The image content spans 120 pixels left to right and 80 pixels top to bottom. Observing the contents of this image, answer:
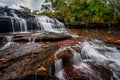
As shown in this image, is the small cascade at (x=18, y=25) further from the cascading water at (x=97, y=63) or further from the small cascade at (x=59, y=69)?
the small cascade at (x=59, y=69)

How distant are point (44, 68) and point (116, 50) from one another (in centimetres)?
473

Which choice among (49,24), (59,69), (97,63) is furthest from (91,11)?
(59,69)

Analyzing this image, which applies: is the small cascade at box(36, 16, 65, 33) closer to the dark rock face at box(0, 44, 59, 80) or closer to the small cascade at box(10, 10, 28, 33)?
the small cascade at box(10, 10, 28, 33)

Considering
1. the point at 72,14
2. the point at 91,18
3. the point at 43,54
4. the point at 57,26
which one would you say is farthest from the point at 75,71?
the point at 72,14

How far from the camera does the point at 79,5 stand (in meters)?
19.6

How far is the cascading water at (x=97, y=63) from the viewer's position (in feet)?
18.0

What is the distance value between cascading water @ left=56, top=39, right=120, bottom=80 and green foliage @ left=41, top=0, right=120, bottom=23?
9.90 meters

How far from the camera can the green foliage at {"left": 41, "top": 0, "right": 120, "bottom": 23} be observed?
17406 mm

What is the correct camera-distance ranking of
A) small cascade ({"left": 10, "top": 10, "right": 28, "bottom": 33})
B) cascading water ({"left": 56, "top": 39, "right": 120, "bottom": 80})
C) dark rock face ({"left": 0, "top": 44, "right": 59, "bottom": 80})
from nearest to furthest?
1. dark rock face ({"left": 0, "top": 44, "right": 59, "bottom": 80})
2. cascading water ({"left": 56, "top": 39, "right": 120, "bottom": 80})
3. small cascade ({"left": 10, "top": 10, "right": 28, "bottom": 33})

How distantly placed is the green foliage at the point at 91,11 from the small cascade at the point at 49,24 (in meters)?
1.34

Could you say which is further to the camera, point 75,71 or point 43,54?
point 43,54

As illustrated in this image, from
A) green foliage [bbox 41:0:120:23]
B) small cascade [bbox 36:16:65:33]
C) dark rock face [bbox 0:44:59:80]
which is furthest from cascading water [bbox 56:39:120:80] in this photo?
green foliage [bbox 41:0:120:23]

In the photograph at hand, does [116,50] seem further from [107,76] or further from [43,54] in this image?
[43,54]

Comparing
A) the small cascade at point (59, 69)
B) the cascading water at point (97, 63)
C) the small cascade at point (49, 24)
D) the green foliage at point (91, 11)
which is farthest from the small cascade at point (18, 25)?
the small cascade at point (59, 69)
